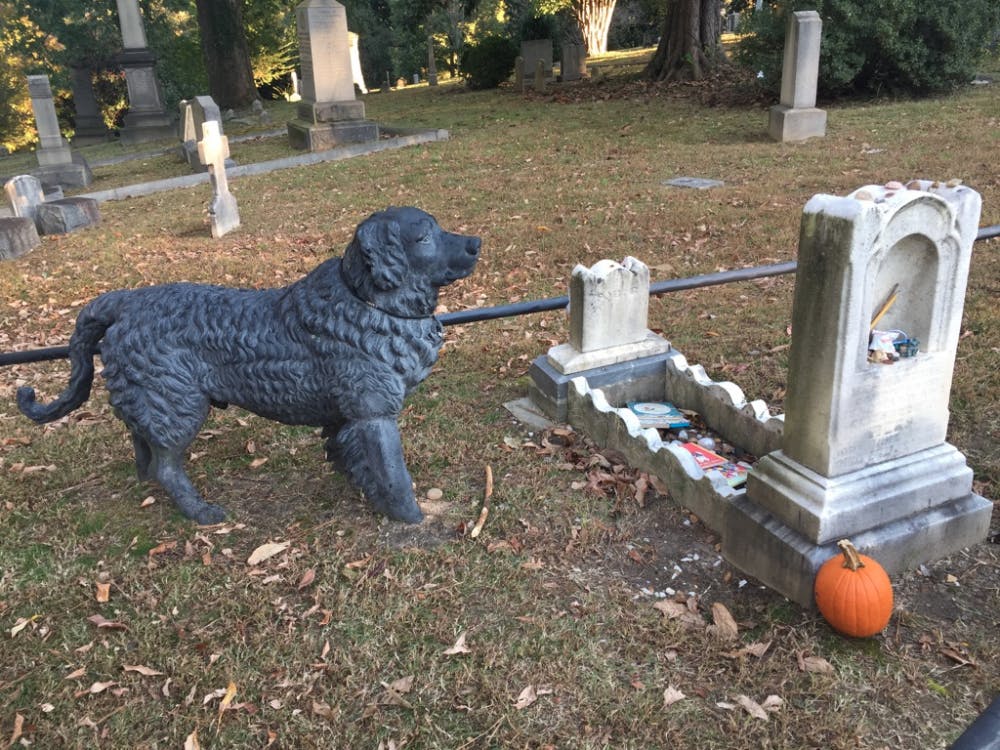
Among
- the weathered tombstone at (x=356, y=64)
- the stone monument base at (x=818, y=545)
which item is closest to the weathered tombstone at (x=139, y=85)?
the weathered tombstone at (x=356, y=64)

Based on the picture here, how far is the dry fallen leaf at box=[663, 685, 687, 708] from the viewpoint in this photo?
8.97 ft

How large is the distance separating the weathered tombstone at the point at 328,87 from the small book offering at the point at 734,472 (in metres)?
13.1

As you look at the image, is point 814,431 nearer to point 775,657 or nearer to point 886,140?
point 775,657

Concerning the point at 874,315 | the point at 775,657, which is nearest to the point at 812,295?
the point at 874,315

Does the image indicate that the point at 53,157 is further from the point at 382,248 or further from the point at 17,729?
the point at 17,729

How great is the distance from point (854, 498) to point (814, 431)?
296 millimetres

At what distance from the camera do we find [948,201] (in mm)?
2938

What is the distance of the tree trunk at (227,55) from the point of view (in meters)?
22.9

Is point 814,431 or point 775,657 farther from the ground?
point 814,431

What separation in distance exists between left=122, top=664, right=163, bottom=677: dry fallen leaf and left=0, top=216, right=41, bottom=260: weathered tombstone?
8.26 metres

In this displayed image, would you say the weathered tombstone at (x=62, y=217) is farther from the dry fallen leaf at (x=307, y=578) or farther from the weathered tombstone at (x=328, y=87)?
the dry fallen leaf at (x=307, y=578)

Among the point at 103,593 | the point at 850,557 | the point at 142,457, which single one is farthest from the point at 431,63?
the point at 850,557

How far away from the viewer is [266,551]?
3.59 metres

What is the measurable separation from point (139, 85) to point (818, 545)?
23.5 metres
